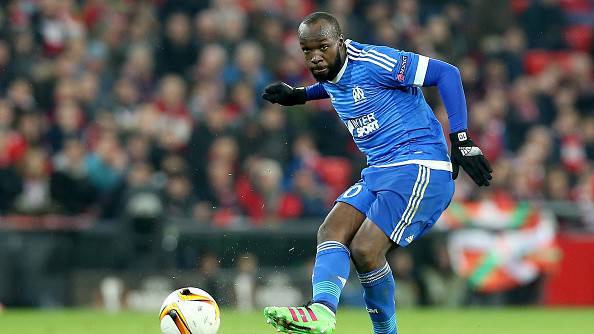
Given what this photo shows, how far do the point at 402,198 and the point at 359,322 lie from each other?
4340 mm

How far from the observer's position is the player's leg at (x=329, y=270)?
6.21 metres

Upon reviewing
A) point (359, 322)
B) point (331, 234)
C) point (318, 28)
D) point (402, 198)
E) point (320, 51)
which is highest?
point (318, 28)

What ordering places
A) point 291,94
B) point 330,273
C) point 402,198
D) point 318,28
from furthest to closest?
1. point 291,94
2. point 402,198
3. point 318,28
4. point 330,273

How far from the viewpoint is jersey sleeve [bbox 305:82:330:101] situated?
7668mm

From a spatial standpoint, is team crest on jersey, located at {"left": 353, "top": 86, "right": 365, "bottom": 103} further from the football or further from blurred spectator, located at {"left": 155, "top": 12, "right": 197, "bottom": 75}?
blurred spectator, located at {"left": 155, "top": 12, "right": 197, "bottom": 75}

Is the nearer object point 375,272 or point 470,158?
point 470,158

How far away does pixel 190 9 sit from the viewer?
52.1 ft

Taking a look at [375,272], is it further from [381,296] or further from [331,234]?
[331,234]

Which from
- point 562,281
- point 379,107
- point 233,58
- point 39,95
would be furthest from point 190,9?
point 379,107

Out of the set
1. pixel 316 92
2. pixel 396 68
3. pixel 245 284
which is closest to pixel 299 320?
pixel 396 68

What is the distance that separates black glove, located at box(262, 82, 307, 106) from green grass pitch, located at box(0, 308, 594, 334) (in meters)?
2.32

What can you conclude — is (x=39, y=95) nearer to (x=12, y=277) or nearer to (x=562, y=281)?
(x=12, y=277)

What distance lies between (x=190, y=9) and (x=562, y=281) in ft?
19.1

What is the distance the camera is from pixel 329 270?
670 cm
